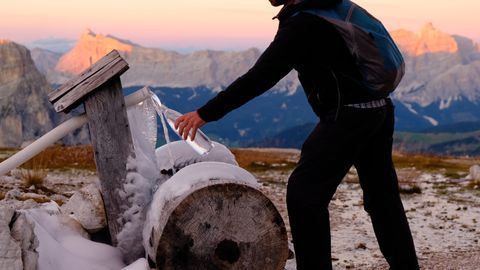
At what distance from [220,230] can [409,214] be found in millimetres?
9817

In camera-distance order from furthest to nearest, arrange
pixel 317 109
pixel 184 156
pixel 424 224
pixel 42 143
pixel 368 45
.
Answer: pixel 424 224
pixel 184 156
pixel 42 143
pixel 317 109
pixel 368 45

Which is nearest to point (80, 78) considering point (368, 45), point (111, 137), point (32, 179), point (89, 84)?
point (89, 84)

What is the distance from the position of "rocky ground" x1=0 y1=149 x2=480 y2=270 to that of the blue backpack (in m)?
2.72

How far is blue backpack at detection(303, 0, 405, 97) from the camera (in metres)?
4.87

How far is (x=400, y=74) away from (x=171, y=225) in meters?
2.33

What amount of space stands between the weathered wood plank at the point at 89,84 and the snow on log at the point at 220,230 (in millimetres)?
1385

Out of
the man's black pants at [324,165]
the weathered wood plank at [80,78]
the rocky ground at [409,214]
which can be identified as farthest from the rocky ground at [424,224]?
the weathered wood plank at [80,78]

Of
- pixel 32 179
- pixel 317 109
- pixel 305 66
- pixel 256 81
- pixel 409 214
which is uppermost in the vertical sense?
pixel 305 66

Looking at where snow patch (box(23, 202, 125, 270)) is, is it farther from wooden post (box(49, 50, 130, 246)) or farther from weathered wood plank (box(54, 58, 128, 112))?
weathered wood plank (box(54, 58, 128, 112))

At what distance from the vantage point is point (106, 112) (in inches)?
243

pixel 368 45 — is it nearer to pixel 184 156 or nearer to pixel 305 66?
pixel 305 66

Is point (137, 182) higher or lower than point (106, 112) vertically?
lower

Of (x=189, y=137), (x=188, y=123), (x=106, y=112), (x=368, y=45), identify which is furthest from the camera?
(x=106, y=112)

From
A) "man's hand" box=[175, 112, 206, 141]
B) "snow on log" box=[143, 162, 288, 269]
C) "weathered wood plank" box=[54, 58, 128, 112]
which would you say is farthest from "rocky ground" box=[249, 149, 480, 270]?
"weathered wood plank" box=[54, 58, 128, 112]
